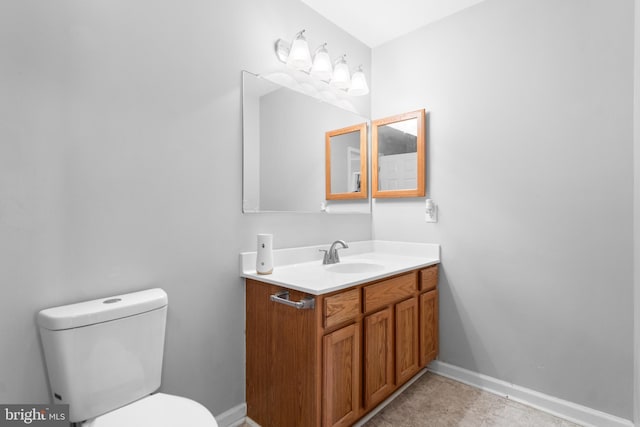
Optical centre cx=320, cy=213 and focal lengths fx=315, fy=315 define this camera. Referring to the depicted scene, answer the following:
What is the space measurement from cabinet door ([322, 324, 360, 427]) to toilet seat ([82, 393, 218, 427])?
A: 1.73 ft

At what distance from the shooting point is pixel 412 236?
94.3 inches

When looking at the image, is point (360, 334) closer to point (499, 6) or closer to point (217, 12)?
point (217, 12)

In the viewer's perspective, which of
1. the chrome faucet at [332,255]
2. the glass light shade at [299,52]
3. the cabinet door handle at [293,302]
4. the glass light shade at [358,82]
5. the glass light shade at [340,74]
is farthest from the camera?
the glass light shade at [358,82]

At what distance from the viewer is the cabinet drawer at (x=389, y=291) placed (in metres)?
1.64

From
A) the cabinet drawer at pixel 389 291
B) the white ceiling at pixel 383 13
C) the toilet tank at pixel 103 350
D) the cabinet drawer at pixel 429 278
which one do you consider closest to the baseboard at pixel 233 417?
the toilet tank at pixel 103 350

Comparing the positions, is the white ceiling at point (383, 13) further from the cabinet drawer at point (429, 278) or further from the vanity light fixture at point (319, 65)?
the cabinet drawer at point (429, 278)

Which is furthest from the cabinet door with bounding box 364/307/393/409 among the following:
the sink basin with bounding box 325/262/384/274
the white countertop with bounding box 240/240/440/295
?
the sink basin with bounding box 325/262/384/274

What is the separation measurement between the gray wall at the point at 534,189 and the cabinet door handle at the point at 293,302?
1.26 meters

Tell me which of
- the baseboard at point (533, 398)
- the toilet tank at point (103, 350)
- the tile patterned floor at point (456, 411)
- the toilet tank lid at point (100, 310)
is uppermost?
the toilet tank lid at point (100, 310)

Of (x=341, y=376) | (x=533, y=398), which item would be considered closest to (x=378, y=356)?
(x=341, y=376)

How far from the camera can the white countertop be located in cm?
149

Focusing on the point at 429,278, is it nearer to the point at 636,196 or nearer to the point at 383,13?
the point at 636,196

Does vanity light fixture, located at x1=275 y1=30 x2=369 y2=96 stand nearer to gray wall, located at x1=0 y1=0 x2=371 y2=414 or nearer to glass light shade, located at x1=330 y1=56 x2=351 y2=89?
glass light shade, located at x1=330 y1=56 x2=351 y2=89

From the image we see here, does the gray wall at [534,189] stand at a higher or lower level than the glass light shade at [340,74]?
lower
